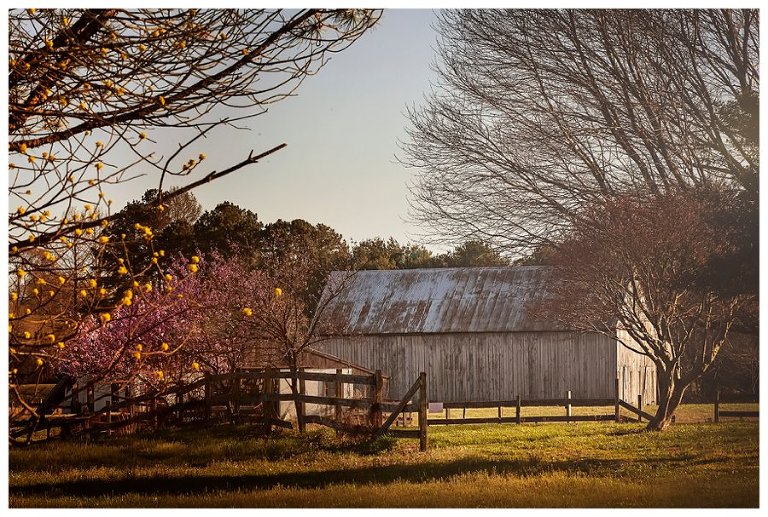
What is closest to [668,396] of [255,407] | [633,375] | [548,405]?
[548,405]

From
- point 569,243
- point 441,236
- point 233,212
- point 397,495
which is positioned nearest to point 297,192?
point 233,212

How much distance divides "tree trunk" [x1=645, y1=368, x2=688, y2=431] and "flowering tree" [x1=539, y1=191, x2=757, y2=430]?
1 cm

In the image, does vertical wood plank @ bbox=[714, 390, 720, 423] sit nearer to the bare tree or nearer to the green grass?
the green grass

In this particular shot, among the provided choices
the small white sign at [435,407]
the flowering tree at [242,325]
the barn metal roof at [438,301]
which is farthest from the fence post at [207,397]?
the small white sign at [435,407]

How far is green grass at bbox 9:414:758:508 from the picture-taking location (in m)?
6.91

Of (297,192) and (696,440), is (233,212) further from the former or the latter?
(696,440)

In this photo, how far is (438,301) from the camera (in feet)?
42.4

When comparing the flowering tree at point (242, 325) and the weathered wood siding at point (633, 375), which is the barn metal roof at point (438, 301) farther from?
the weathered wood siding at point (633, 375)

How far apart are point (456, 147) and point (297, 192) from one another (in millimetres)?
2595

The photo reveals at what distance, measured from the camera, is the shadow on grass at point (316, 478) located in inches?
293

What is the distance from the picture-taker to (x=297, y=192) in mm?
8148

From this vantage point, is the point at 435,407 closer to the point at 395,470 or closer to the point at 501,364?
the point at 501,364

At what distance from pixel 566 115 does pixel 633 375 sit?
4.77 m
